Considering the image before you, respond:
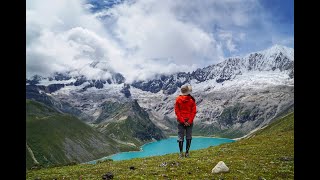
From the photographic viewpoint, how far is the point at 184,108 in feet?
89.7

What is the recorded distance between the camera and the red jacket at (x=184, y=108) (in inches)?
1070

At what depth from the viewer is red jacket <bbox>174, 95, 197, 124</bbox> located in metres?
27.2
